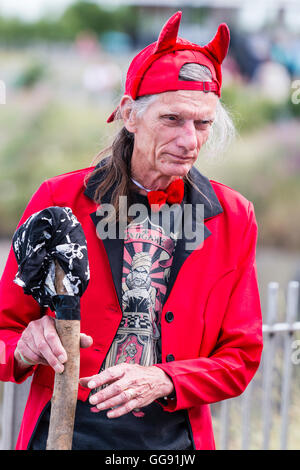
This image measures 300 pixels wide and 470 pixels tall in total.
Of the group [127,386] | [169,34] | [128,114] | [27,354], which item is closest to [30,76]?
[128,114]

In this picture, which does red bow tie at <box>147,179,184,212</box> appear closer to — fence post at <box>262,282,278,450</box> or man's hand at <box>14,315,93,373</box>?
man's hand at <box>14,315,93,373</box>

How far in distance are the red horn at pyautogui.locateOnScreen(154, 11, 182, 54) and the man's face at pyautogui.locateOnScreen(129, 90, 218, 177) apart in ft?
0.45

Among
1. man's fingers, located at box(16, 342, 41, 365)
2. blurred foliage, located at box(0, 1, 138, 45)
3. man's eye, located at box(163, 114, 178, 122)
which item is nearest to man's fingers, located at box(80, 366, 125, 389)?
man's fingers, located at box(16, 342, 41, 365)

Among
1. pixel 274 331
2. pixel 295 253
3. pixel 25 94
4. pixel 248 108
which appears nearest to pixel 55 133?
pixel 25 94

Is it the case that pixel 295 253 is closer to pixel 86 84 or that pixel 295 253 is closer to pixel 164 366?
pixel 86 84

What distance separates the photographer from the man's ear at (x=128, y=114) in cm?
185

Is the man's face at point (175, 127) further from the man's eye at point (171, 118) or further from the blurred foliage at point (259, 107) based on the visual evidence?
the blurred foliage at point (259, 107)

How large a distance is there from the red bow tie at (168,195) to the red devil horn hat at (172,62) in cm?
28

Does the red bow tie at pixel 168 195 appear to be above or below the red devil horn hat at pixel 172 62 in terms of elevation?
below

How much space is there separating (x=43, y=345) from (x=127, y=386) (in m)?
0.23

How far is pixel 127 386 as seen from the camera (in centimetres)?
154

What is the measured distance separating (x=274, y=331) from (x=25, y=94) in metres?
17.7

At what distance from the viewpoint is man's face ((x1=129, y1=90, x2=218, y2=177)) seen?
173 cm

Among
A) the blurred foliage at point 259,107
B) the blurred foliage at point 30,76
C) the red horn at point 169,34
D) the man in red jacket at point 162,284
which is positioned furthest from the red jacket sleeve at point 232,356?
the blurred foliage at point 30,76
